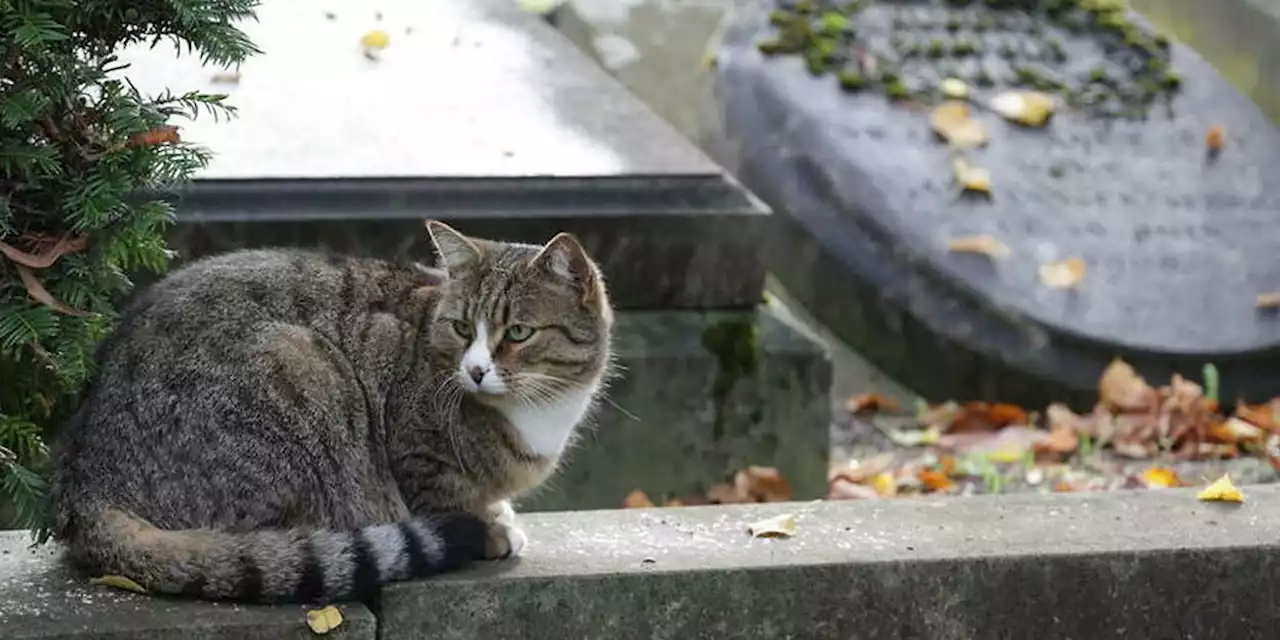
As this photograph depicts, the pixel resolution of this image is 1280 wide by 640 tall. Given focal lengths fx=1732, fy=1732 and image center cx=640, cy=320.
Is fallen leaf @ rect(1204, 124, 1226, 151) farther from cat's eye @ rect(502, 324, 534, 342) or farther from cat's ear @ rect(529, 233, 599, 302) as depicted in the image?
cat's eye @ rect(502, 324, 534, 342)

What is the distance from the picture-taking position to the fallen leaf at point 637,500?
455cm

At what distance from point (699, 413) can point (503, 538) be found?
1.55 meters

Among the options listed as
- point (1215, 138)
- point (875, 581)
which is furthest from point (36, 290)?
point (1215, 138)

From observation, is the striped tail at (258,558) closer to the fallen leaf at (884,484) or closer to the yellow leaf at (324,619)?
the yellow leaf at (324,619)

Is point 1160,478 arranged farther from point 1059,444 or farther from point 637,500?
point 637,500

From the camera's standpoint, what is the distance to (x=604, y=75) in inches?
213

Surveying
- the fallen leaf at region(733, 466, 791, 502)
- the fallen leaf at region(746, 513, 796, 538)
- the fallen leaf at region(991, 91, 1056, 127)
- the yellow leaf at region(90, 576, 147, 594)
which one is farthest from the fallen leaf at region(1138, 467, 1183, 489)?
the yellow leaf at region(90, 576, 147, 594)

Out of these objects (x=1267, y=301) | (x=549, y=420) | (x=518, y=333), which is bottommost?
(x=1267, y=301)

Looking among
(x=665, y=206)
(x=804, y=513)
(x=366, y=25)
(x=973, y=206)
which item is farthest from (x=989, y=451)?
(x=366, y=25)

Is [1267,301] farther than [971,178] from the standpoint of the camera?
No

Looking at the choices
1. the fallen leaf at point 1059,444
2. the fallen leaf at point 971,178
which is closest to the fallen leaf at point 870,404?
the fallen leaf at point 1059,444

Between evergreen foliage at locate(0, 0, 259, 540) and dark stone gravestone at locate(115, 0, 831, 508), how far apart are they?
4.59 ft

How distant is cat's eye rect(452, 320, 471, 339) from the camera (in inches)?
126

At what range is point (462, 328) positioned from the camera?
126 inches
